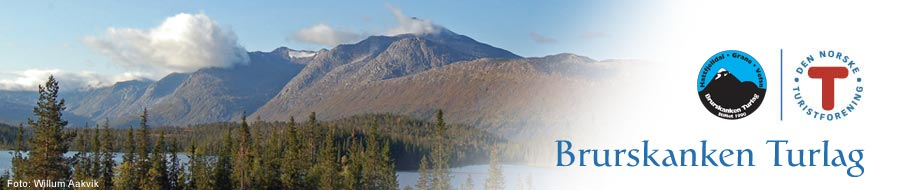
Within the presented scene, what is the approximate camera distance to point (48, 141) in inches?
615

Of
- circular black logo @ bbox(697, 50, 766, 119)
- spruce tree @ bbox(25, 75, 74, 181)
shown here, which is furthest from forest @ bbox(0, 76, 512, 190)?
circular black logo @ bbox(697, 50, 766, 119)

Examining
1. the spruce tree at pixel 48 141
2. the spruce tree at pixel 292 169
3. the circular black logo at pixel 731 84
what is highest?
the circular black logo at pixel 731 84

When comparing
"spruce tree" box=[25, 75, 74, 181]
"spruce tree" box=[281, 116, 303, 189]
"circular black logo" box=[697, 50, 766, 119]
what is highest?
"circular black logo" box=[697, 50, 766, 119]

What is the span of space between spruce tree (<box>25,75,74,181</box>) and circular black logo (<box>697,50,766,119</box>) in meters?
14.6

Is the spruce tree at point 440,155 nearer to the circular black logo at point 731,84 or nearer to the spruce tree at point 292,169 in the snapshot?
the spruce tree at point 292,169

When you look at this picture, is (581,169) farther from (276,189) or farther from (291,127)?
(291,127)

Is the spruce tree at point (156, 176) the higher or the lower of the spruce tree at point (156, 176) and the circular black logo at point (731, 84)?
the lower

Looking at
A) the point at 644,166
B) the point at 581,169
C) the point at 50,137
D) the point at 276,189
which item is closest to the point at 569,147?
the point at 581,169

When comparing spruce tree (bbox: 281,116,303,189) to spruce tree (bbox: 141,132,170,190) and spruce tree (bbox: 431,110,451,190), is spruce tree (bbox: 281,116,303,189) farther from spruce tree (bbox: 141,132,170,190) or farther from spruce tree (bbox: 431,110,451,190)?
spruce tree (bbox: 431,110,451,190)

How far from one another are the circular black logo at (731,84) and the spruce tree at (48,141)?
14602mm

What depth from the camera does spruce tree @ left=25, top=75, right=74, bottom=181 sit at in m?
15.4

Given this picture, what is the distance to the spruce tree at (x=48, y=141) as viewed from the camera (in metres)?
15.4

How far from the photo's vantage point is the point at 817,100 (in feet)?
17.5

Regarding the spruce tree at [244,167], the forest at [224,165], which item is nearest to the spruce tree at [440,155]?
the forest at [224,165]
